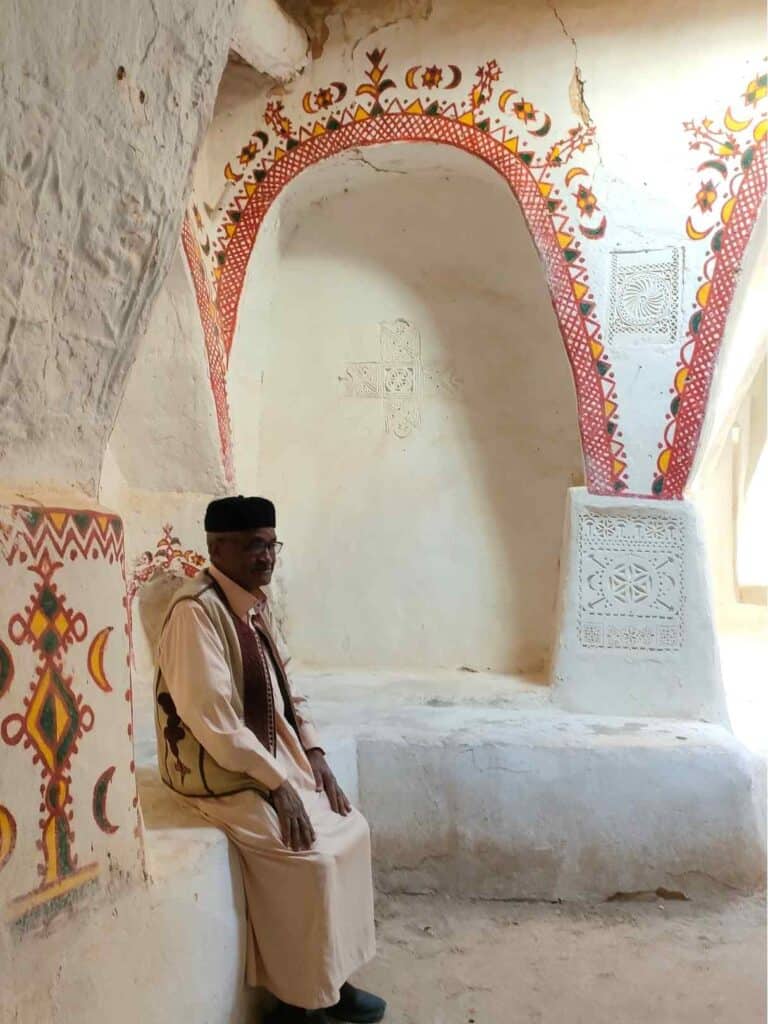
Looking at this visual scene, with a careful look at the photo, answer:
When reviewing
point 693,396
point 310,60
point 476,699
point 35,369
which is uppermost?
point 310,60

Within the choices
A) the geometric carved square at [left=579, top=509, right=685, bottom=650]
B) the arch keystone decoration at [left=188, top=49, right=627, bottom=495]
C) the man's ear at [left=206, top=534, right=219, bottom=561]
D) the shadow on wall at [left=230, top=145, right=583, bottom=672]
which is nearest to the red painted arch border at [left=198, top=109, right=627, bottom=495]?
the arch keystone decoration at [left=188, top=49, right=627, bottom=495]

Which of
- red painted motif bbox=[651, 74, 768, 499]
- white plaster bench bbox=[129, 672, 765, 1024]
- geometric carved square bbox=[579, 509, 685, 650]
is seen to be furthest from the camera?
geometric carved square bbox=[579, 509, 685, 650]

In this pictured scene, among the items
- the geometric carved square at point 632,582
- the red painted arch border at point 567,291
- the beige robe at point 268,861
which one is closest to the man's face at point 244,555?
Answer: the beige robe at point 268,861

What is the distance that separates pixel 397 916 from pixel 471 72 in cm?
293

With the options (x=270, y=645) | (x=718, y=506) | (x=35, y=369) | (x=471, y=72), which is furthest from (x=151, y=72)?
(x=718, y=506)

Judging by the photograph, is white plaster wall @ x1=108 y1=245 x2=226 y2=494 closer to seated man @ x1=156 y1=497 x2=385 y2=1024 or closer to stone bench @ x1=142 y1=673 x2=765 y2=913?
stone bench @ x1=142 y1=673 x2=765 y2=913

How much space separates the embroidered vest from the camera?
1.94 meters

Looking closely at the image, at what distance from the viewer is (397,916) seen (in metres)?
2.71

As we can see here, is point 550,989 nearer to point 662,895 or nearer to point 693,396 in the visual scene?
point 662,895

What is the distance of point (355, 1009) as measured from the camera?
81.4 inches

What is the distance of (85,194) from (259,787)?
1.22 metres

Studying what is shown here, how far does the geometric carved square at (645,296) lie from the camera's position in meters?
3.21

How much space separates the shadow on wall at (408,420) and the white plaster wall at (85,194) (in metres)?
2.16

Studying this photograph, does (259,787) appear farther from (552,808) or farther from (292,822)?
(552,808)
